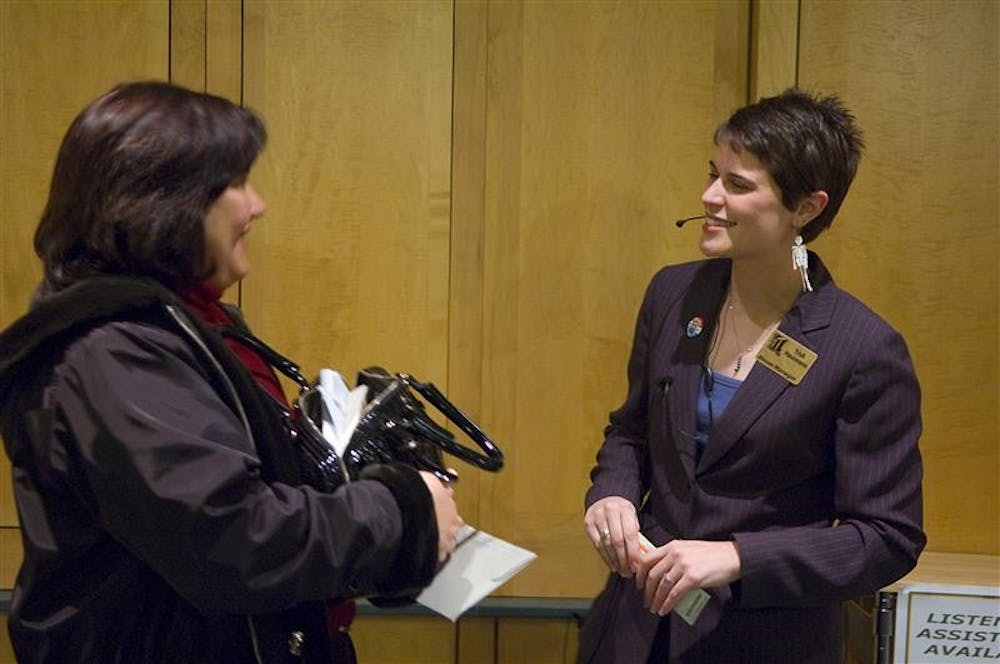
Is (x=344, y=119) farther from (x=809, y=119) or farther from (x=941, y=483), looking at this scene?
(x=941, y=483)

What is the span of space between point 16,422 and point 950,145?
71.0 inches

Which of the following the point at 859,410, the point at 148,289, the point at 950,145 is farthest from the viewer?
the point at 950,145

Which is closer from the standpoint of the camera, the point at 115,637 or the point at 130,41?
the point at 115,637

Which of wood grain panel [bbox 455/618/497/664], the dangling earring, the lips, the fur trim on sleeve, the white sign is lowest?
wood grain panel [bbox 455/618/497/664]

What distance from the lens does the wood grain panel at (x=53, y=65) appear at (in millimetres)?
2141

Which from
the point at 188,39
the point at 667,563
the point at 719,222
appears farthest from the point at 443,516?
the point at 188,39

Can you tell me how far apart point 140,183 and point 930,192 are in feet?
5.40

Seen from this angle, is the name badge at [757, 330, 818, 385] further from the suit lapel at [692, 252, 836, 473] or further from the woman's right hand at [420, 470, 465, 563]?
the woman's right hand at [420, 470, 465, 563]

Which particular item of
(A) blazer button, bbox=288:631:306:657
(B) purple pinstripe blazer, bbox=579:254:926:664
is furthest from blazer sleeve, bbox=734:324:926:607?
(A) blazer button, bbox=288:631:306:657

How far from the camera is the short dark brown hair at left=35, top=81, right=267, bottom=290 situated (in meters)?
1.02

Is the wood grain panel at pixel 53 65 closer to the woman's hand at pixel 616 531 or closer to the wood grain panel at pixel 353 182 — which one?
the wood grain panel at pixel 353 182

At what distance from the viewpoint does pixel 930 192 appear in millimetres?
2148

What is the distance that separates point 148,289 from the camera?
3.31 ft

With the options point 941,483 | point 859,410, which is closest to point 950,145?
point 941,483
